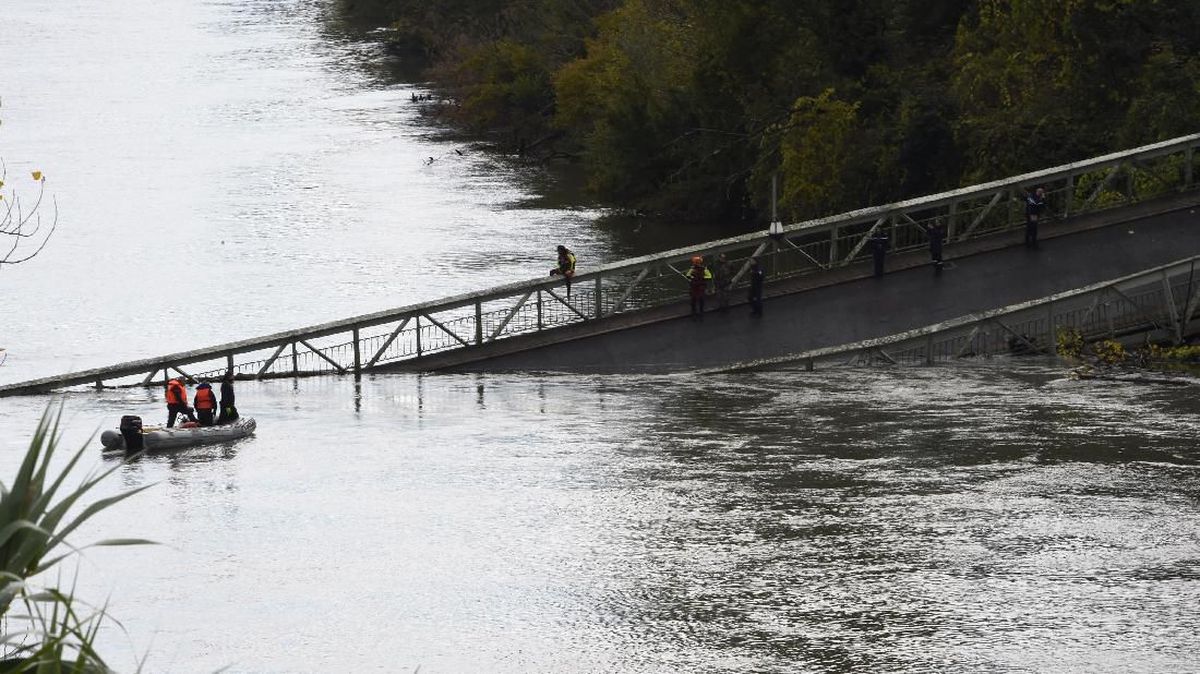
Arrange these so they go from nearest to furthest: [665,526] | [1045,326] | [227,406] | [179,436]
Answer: [665,526]
[179,436]
[227,406]
[1045,326]

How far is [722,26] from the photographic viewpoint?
65.6 metres

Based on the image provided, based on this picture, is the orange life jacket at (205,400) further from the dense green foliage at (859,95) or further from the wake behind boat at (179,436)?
the dense green foliage at (859,95)

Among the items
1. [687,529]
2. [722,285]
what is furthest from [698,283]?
[687,529]

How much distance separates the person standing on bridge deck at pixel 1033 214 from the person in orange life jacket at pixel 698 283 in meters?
6.40

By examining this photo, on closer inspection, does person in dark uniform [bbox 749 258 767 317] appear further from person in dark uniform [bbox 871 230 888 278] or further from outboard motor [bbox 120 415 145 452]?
outboard motor [bbox 120 415 145 452]

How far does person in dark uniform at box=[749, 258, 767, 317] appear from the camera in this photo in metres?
33.6

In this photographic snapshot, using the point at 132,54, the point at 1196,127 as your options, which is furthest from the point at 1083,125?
the point at 132,54

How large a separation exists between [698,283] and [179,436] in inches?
415

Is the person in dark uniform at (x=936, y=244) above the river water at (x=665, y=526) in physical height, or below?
above

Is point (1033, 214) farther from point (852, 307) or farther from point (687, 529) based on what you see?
point (687, 529)

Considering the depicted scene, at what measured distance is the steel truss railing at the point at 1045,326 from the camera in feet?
105

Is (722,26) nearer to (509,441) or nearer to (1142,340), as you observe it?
(1142,340)

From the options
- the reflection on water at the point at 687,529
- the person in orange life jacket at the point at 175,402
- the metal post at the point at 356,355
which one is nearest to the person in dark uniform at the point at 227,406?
the person in orange life jacket at the point at 175,402

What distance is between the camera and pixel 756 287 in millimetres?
33781
